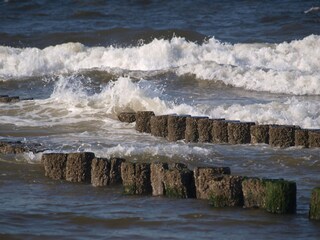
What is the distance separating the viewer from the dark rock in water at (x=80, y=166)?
448 inches

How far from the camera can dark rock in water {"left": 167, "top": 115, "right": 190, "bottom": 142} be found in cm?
1400

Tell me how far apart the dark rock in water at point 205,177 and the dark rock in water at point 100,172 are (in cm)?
130

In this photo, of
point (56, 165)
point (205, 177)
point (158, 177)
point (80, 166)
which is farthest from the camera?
point (56, 165)

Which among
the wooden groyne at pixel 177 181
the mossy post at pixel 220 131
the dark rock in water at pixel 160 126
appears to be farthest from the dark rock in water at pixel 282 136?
the wooden groyne at pixel 177 181

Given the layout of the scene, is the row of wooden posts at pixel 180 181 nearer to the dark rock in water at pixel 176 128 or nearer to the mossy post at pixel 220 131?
the dark rock in water at pixel 176 128

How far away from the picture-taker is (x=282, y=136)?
43.2ft

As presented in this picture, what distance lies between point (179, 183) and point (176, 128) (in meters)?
3.66

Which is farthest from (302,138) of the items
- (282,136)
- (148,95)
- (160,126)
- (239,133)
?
(148,95)

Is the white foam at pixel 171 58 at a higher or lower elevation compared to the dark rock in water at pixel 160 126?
higher

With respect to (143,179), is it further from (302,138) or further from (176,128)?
(176,128)

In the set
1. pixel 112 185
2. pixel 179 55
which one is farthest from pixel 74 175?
pixel 179 55

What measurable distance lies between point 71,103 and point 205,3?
808 inches

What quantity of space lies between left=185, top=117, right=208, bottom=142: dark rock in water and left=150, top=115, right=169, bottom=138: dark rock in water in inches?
16.4

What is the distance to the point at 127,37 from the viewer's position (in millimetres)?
30984
